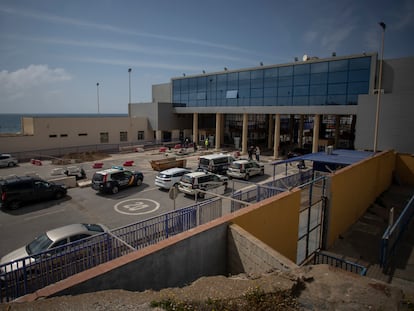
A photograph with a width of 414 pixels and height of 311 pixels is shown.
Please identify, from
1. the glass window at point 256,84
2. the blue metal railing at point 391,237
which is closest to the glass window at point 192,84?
the glass window at point 256,84

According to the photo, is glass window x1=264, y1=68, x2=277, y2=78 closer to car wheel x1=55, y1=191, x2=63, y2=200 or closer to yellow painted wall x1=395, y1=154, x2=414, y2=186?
yellow painted wall x1=395, y1=154, x2=414, y2=186

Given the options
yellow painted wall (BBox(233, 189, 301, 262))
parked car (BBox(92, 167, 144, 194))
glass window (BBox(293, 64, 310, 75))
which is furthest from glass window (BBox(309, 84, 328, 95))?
yellow painted wall (BBox(233, 189, 301, 262))

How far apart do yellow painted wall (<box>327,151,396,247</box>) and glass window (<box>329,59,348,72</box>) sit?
13705 millimetres

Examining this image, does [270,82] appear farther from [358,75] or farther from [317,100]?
[358,75]

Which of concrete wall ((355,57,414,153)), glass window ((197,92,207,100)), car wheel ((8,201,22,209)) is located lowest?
car wheel ((8,201,22,209))

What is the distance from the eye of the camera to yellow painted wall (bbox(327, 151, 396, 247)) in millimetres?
12227

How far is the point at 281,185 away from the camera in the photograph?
47.7 feet

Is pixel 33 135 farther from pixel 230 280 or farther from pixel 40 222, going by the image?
pixel 230 280

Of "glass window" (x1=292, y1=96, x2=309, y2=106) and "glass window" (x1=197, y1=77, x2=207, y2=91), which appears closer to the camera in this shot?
"glass window" (x1=292, y1=96, x2=309, y2=106)

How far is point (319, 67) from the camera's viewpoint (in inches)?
1242

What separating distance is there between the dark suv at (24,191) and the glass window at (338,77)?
94.5ft

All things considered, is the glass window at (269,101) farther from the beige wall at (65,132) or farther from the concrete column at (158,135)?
the beige wall at (65,132)

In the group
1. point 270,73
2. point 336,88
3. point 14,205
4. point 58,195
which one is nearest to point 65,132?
point 58,195

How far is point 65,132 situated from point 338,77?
111ft
